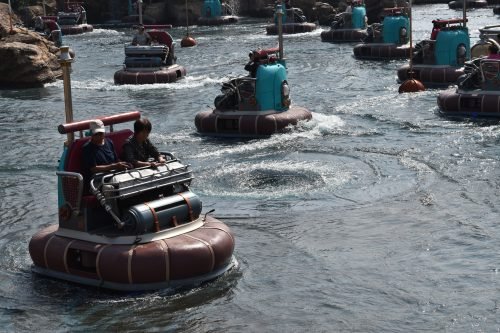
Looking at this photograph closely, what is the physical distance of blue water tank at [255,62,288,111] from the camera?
1155 inches

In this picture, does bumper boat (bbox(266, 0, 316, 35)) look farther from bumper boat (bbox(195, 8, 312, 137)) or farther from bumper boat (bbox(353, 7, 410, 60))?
bumper boat (bbox(195, 8, 312, 137))

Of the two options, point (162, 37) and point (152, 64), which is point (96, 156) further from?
point (162, 37)

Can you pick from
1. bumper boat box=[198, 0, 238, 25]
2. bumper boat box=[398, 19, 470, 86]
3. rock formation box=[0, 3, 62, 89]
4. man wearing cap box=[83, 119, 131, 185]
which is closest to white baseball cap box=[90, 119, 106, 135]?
man wearing cap box=[83, 119, 131, 185]

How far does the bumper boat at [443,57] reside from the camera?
3753 centimetres

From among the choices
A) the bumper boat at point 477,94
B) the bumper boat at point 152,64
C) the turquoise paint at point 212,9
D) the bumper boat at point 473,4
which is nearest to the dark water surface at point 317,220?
the bumper boat at point 477,94

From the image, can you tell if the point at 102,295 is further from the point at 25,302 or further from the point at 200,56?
the point at 200,56

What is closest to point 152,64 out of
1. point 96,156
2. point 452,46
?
point 452,46

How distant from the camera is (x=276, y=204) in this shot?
2192 cm

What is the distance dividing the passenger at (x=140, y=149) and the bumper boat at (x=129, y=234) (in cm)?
24

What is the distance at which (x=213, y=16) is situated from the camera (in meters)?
75.6

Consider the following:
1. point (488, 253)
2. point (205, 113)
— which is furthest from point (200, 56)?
point (488, 253)

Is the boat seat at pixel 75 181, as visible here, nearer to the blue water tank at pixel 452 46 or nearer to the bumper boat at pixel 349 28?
the blue water tank at pixel 452 46

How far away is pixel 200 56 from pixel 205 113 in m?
23.7

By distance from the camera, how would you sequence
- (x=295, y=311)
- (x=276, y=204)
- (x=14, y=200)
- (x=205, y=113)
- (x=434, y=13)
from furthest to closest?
(x=434, y=13) → (x=205, y=113) → (x=14, y=200) → (x=276, y=204) → (x=295, y=311)
